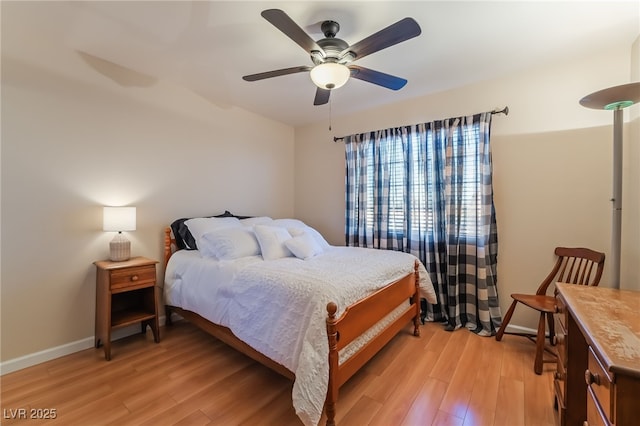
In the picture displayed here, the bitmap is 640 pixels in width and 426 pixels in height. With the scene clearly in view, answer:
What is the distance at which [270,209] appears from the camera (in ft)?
13.5

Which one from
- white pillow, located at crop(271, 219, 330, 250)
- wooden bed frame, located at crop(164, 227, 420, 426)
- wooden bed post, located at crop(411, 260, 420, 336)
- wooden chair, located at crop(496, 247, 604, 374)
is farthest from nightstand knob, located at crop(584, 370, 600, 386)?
white pillow, located at crop(271, 219, 330, 250)

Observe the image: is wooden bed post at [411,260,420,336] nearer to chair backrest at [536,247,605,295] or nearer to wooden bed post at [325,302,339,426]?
chair backrest at [536,247,605,295]

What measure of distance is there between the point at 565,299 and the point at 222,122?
360cm

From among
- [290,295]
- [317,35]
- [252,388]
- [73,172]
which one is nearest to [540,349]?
[290,295]

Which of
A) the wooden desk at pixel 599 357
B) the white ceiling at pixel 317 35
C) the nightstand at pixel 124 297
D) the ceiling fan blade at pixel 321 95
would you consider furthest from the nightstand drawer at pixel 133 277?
the wooden desk at pixel 599 357

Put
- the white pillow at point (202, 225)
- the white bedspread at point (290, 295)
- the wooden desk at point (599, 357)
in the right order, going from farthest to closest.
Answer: the white pillow at point (202, 225)
the white bedspread at point (290, 295)
the wooden desk at point (599, 357)

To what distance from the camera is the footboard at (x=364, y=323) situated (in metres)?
1.54

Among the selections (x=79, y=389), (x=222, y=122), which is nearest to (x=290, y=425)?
(x=79, y=389)

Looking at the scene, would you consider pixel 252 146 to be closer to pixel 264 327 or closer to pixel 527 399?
pixel 264 327

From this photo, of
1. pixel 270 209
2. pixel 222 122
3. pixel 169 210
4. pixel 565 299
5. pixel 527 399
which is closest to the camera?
pixel 565 299

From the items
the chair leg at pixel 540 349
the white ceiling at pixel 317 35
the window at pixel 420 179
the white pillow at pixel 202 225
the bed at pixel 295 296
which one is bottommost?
the chair leg at pixel 540 349

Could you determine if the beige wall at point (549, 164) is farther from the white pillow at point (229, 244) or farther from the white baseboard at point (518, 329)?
the white pillow at point (229, 244)

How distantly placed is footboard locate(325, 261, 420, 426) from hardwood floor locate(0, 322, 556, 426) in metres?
0.21

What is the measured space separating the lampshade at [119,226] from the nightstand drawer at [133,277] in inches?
8.4
